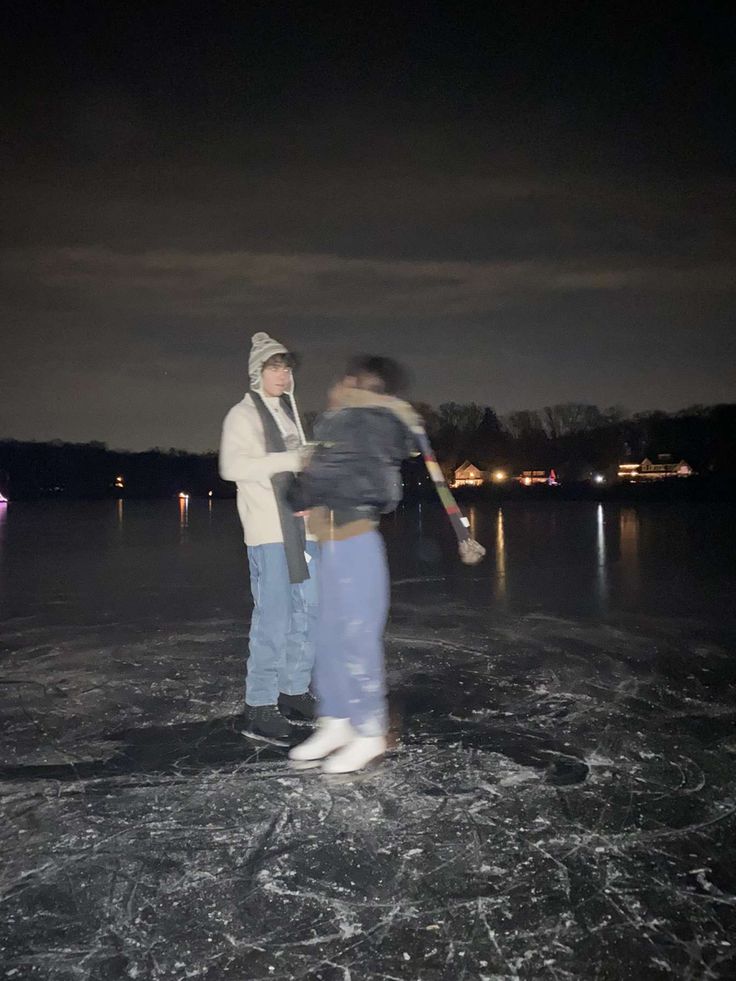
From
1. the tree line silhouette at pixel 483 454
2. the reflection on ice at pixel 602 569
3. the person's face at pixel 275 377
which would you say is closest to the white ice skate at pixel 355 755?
the person's face at pixel 275 377

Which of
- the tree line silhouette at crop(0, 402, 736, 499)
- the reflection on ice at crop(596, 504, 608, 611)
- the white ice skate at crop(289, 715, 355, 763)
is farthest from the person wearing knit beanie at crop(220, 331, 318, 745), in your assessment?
the tree line silhouette at crop(0, 402, 736, 499)

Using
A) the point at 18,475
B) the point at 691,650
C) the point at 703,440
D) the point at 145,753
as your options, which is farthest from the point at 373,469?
the point at 18,475

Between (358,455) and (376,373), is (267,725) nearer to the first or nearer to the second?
(358,455)

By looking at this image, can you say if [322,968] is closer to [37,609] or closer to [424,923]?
[424,923]

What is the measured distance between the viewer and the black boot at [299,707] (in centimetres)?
388

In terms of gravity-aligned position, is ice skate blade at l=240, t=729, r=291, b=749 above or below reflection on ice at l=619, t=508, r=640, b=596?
above

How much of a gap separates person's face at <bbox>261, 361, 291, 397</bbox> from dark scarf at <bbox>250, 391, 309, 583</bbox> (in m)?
0.09

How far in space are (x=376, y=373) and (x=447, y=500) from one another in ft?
2.34

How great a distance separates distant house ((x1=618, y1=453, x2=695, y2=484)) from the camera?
7812 cm

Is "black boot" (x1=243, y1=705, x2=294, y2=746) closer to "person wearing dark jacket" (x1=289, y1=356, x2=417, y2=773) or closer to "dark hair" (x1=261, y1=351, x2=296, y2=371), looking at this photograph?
"person wearing dark jacket" (x1=289, y1=356, x2=417, y2=773)

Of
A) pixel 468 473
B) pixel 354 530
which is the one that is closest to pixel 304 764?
pixel 354 530

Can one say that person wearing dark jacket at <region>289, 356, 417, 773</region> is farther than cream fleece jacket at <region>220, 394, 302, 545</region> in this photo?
No

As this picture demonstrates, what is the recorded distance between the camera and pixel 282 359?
12.4 feet

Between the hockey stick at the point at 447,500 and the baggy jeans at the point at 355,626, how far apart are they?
0.37 m
